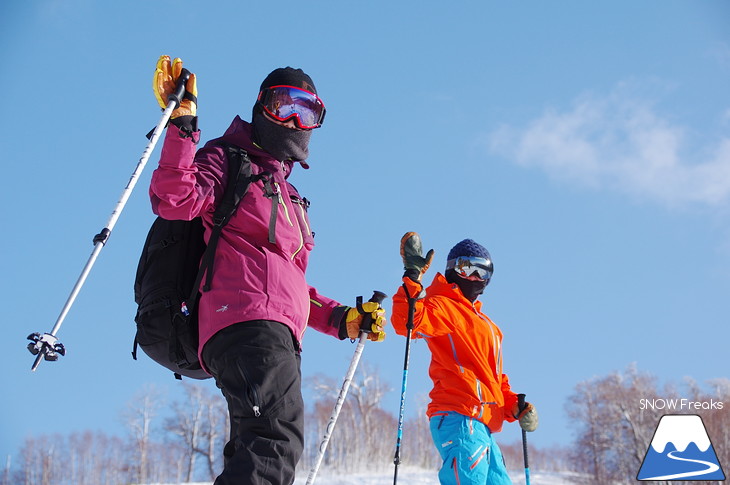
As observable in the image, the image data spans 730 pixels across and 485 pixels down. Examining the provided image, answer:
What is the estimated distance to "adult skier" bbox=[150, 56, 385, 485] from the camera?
115 inches

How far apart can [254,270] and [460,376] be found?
2832 millimetres

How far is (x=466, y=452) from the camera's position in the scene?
17.4 feet

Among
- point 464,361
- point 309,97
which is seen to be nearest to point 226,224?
point 309,97

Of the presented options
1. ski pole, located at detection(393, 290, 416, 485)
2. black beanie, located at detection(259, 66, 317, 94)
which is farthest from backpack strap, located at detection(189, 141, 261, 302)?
ski pole, located at detection(393, 290, 416, 485)

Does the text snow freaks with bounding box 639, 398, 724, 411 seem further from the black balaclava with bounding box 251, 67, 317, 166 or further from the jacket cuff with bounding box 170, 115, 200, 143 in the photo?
the jacket cuff with bounding box 170, 115, 200, 143

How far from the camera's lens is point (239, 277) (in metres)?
3.28

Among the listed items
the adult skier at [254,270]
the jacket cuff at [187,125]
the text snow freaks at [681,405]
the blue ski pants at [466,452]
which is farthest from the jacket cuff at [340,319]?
the text snow freaks at [681,405]

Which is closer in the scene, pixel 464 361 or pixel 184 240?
pixel 184 240

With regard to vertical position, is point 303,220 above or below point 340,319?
above

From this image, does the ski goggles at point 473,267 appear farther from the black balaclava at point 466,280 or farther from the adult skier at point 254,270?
the adult skier at point 254,270

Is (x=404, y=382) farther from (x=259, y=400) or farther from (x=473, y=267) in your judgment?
(x=259, y=400)

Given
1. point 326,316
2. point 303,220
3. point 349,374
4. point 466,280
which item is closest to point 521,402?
point 466,280

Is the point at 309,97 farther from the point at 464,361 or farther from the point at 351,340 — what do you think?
the point at 464,361

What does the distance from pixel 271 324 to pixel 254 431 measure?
49cm
